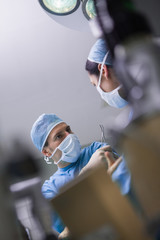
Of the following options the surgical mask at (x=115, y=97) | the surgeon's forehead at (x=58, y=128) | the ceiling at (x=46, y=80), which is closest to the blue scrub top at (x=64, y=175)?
the ceiling at (x=46, y=80)

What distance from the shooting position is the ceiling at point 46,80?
2.21 metres

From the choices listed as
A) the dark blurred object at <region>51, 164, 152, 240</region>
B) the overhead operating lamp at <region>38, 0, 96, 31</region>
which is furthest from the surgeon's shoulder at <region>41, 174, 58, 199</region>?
the overhead operating lamp at <region>38, 0, 96, 31</region>

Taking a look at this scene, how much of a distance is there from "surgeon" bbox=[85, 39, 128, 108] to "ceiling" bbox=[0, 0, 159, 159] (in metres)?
0.32

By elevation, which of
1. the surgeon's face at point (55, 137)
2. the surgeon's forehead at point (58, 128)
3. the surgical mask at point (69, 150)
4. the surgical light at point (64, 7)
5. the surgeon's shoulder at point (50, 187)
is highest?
the surgical light at point (64, 7)

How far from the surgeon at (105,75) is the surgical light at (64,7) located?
236 mm

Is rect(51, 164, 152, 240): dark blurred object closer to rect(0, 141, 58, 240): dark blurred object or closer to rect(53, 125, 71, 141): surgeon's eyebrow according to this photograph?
rect(0, 141, 58, 240): dark blurred object

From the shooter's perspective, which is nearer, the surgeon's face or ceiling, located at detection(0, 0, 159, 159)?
the surgeon's face

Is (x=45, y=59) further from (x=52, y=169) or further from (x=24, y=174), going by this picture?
(x=24, y=174)

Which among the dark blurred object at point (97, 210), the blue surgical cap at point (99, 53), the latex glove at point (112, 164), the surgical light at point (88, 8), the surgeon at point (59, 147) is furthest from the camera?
the surgeon at point (59, 147)

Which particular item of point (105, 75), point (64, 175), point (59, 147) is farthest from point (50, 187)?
point (105, 75)

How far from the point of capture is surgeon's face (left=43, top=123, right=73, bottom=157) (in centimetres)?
208

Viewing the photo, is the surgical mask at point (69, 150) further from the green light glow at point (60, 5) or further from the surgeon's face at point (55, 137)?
the green light glow at point (60, 5)

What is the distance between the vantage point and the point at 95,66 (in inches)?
74.4

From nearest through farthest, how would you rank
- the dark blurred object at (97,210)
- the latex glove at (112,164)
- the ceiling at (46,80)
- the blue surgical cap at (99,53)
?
the dark blurred object at (97,210), the latex glove at (112,164), the blue surgical cap at (99,53), the ceiling at (46,80)
